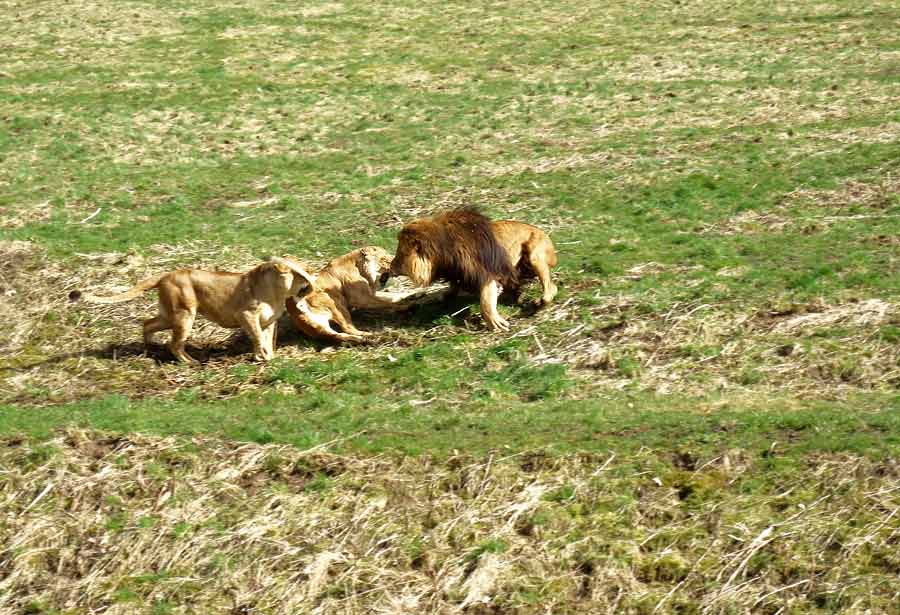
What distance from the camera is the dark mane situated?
1261 centimetres

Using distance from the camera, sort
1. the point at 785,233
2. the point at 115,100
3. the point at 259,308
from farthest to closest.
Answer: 1. the point at 115,100
2. the point at 785,233
3. the point at 259,308

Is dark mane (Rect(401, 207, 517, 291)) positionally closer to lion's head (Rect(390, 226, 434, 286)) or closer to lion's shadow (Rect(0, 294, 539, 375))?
lion's head (Rect(390, 226, 434, 286))

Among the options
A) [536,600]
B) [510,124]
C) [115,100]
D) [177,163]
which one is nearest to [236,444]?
[536,600]

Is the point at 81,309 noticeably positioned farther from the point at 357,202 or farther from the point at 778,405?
the point at 778,405

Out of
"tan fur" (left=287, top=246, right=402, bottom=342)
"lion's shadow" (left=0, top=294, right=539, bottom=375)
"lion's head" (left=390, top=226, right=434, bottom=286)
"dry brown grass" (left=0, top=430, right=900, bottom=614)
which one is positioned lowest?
"dry brown grass" (left=0, top=430, right=900, bottom=614)

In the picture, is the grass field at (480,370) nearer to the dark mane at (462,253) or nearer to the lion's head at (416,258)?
the dark mane at (462,253)

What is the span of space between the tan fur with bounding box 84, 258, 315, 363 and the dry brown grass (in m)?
2.02

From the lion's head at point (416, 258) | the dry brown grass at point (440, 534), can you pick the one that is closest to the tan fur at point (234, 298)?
the lion's head at point (416, 258)

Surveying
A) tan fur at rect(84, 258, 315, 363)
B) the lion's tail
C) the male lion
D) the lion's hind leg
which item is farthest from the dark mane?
the lion's tail

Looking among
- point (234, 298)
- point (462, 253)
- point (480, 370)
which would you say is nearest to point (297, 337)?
point (234, 298)

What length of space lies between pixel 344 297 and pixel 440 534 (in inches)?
153

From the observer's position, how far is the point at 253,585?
31.2 feet

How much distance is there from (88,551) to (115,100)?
13508mm

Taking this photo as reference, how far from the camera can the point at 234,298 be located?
12344 mm
